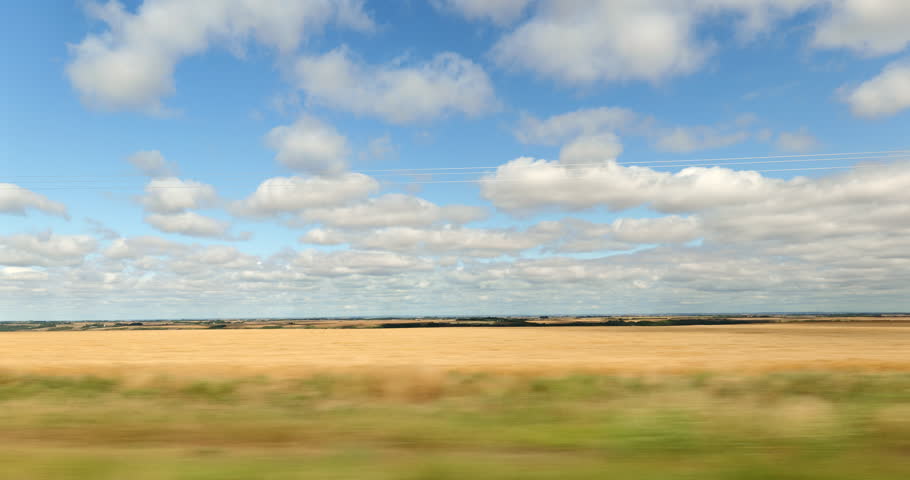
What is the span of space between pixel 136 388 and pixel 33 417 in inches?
275

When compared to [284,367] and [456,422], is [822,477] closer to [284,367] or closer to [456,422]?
[456,422]

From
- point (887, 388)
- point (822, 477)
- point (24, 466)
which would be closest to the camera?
point (822, 477)

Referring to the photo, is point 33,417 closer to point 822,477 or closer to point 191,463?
point 191,463

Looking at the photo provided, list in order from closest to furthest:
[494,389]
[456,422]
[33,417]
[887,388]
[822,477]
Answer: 1. [822,477]
2. [456,422]
3. [33,417]
4. [887,388]
5. [494,389]

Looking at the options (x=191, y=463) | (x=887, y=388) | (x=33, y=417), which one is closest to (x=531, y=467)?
(x=191, y=463)

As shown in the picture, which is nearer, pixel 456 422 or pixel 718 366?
pixel 456 422

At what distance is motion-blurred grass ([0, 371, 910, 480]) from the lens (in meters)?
6.34

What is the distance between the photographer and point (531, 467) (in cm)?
659

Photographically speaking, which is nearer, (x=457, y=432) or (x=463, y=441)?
(x=463, y=441)

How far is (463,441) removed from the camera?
833 centimetres

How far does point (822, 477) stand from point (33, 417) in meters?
12.8

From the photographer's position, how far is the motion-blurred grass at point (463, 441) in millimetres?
6340

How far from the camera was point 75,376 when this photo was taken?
20.0m

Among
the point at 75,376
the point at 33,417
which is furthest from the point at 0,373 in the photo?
the point at 33,417
